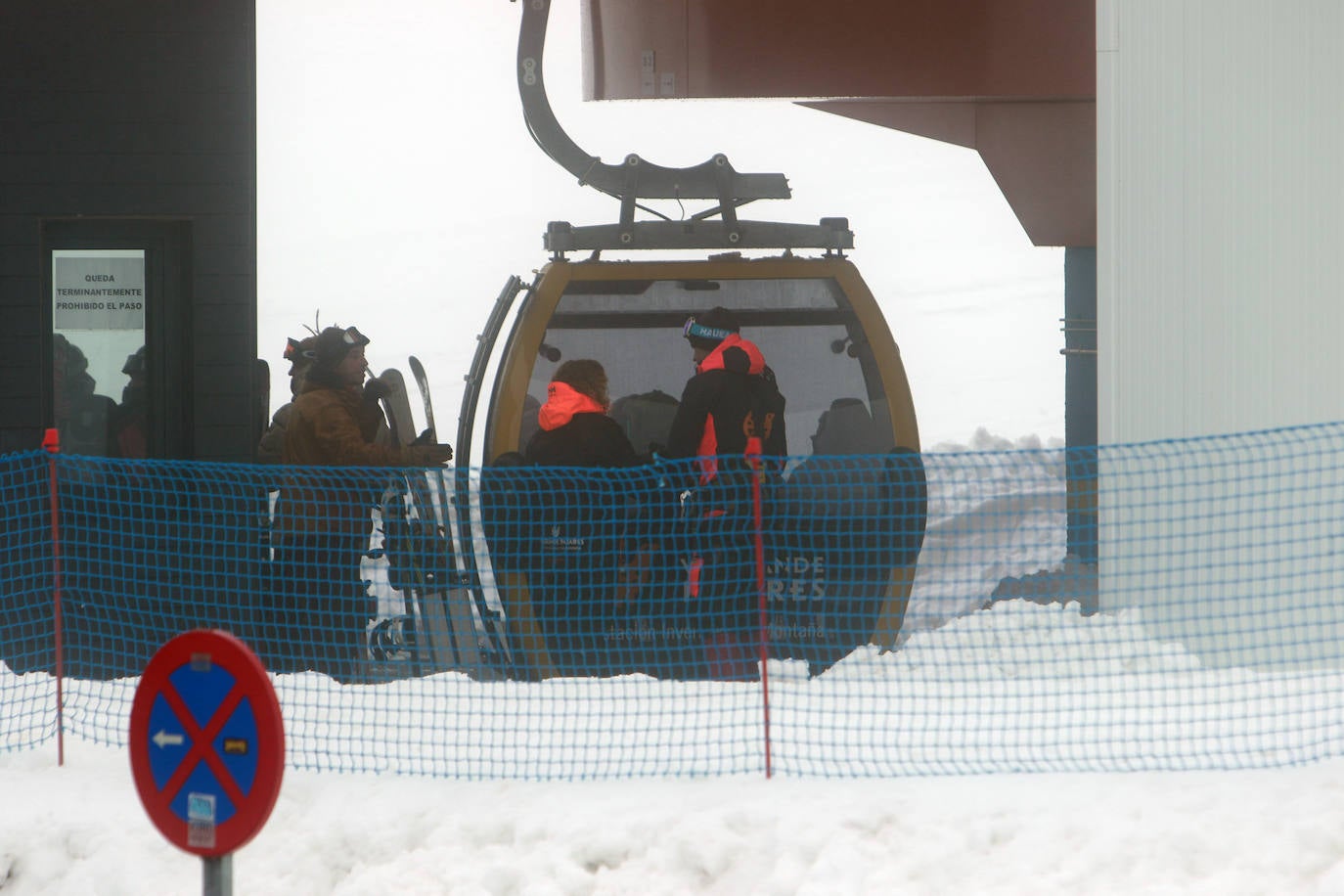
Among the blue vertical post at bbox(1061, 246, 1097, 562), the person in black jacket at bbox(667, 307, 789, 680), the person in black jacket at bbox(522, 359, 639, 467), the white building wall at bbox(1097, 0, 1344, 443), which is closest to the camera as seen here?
the white building wall at bbox(1097, 0, 1344, 443)

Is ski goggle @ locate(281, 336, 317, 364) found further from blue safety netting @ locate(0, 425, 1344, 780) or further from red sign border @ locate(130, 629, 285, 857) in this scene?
red sign border @ locate(130, 629, 285, 857)

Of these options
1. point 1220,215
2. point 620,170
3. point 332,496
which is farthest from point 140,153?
point 1220,215

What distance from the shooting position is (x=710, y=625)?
23.7ft

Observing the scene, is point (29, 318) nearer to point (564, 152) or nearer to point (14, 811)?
point (564, 152)

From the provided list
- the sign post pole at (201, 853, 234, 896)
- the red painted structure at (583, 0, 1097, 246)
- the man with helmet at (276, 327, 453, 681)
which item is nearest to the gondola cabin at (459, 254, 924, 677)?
the man with helmet at (276, 327, 453, 681)

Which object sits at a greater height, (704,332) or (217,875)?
(704,332)

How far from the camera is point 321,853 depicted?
201 inches

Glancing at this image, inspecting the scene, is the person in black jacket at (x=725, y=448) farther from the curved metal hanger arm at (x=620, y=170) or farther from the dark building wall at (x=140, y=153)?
the dark building wall at (x=140, y=153)

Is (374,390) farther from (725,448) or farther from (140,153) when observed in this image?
(140,153)

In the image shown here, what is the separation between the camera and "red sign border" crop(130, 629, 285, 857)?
3.13 meters

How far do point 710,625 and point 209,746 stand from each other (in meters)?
4.17

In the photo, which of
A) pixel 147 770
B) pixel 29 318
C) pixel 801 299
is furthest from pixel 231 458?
pixel 147 770

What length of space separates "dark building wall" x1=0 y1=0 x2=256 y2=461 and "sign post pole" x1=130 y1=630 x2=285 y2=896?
19.0ft

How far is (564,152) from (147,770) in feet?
22.8
